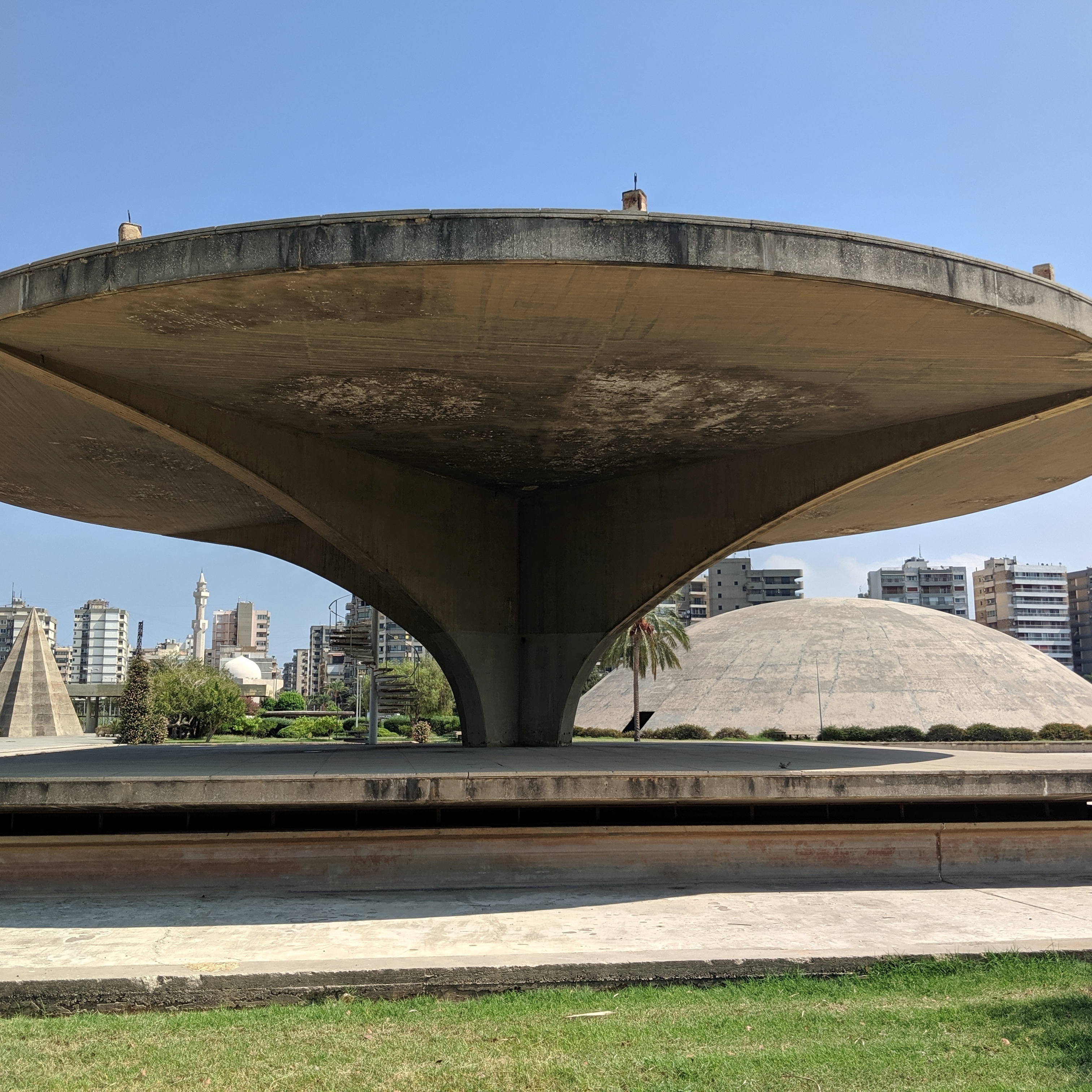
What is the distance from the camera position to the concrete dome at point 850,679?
42.1 m

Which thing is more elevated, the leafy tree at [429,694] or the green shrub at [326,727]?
the leafy tree at [429,694]

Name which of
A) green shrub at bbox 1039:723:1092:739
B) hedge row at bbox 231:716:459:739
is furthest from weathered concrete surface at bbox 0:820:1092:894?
hedge row at bbox 231:716:459:739

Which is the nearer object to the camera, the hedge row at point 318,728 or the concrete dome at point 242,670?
the hedge row at point 318,728

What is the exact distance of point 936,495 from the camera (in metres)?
23.0

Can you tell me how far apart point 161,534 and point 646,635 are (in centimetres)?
1952

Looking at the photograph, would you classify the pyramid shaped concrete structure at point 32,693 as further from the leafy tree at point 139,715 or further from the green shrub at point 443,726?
the green shrub at point 443,726

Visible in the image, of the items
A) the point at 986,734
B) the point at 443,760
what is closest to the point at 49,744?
the point at 443,760

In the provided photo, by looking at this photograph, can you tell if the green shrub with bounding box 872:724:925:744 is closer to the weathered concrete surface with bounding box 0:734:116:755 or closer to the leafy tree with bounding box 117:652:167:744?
the weathered concrete surface with bounding box 0:734:116:755

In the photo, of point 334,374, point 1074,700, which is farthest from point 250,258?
point 1074,700

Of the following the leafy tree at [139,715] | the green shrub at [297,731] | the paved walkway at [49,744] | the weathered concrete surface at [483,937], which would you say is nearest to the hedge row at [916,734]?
the green shrub at [297,731]

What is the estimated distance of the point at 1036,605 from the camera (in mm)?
148125

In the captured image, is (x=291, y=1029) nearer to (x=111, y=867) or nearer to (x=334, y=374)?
(x=111, y=867)

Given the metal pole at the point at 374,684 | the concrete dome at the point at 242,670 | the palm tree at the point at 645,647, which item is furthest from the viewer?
the concrete dome at the point at 242,670

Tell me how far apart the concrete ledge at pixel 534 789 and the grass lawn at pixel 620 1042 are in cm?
426
